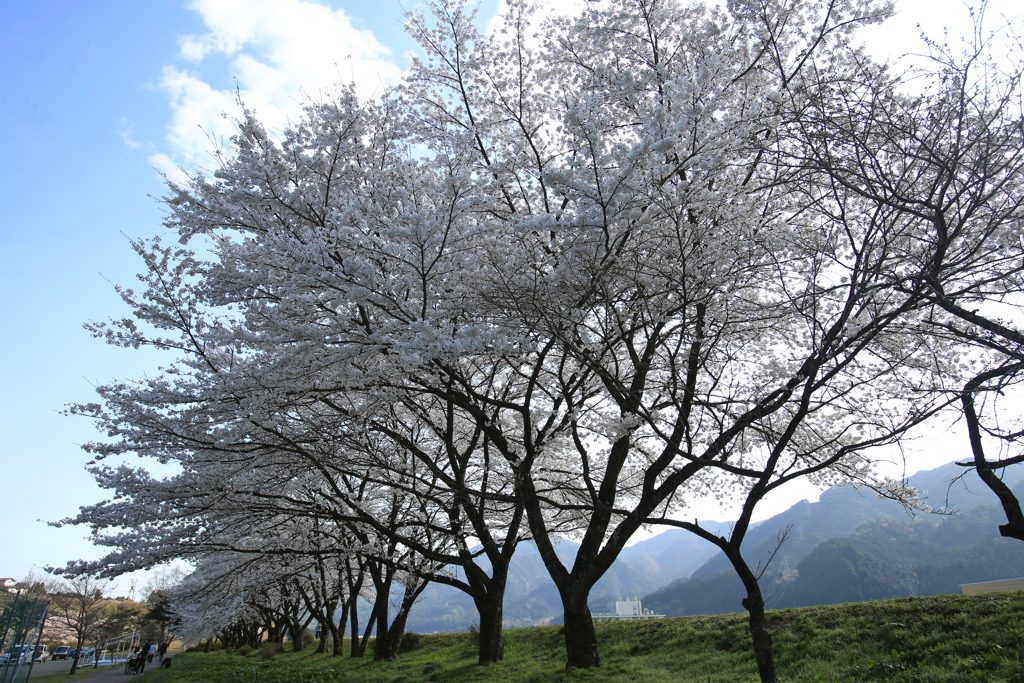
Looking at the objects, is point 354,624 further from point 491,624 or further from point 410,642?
point 491,624

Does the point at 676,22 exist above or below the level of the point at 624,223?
above

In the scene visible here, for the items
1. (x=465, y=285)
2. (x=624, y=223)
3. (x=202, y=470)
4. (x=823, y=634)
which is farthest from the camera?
(x=823, y=634)

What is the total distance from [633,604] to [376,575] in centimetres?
2199

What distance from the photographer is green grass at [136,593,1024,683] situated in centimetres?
743

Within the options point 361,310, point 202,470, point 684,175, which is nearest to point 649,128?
point 684,175

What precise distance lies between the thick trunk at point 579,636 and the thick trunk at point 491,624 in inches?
94.2

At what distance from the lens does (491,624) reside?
11.4 metres

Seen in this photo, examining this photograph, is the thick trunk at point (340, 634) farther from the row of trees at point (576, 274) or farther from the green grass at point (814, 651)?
the row of trees at point (576, 274)

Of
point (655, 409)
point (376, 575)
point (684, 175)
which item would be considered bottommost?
point (376, 575)

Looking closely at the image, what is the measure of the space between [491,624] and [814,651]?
20.2ft

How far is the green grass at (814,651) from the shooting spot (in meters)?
7.43

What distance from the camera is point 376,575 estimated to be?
609 inches

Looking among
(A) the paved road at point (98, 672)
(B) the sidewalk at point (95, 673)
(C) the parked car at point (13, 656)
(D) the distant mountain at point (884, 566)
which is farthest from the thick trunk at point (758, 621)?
(D) the distant mountain at point (884, 566)

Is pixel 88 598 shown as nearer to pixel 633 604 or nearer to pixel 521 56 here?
pixel 633 604
